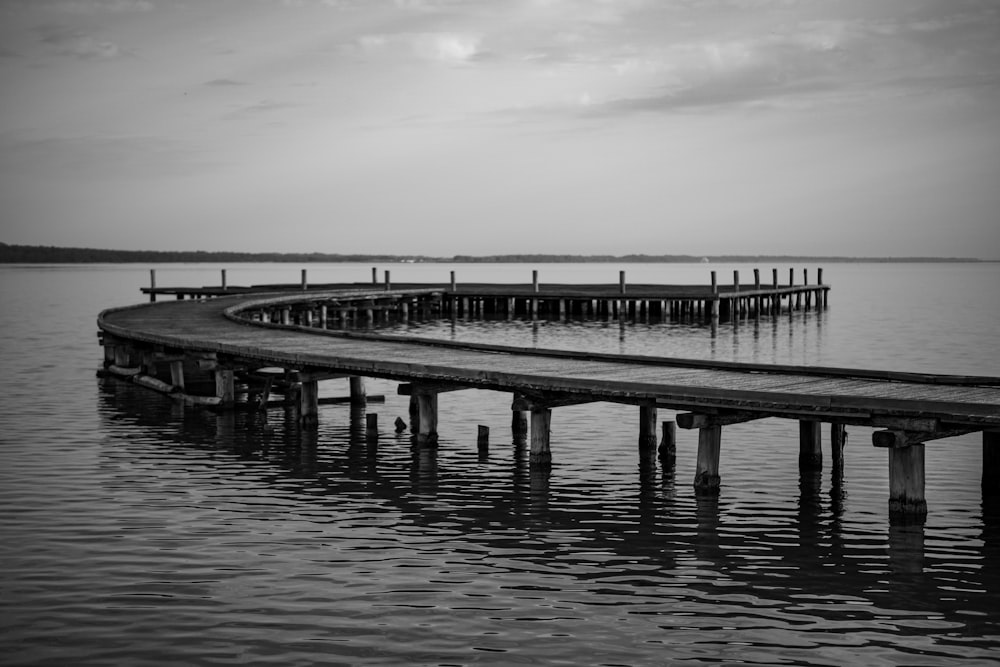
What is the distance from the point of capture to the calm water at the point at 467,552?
898 centimetres

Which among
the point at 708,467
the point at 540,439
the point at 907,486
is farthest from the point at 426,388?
the point at 907,486

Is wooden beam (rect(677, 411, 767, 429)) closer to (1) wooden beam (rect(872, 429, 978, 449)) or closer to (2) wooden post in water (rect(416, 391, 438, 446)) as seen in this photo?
(1) wooden beam (rect(872, 429, 978, 449))

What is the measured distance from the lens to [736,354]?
37719 mm

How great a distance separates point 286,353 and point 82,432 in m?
4.07

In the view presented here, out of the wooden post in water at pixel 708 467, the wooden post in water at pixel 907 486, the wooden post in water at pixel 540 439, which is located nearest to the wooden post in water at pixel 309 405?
the wooden post in water at pixel 540 439

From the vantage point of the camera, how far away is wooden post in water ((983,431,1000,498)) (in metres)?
14.2

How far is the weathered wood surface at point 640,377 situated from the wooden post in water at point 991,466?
0.66 meters

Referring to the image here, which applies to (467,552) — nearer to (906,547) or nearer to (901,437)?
(906,547)

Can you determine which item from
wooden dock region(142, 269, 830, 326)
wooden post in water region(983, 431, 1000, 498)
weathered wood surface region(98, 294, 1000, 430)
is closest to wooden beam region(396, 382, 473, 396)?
weathered wood surface region(98, 294, 1000, 430)

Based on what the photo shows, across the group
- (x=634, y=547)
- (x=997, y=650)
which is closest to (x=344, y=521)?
(x=634, y=547)

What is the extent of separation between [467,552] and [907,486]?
16.9ft

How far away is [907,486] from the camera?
42.2 feet

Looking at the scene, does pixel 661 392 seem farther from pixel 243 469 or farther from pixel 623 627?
pixel 243 469

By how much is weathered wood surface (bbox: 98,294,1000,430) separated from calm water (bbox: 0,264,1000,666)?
1295mm
